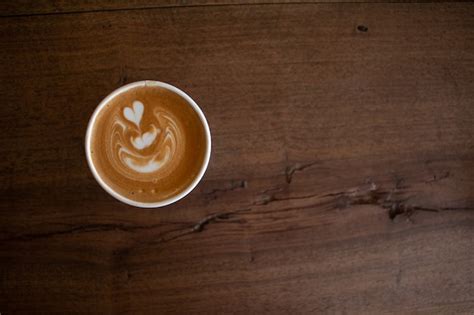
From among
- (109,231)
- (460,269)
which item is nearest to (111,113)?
(109,231)

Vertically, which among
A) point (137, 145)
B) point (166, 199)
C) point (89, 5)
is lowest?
point (166, 199)

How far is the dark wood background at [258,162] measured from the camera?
0.98 metres

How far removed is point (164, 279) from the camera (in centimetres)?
99

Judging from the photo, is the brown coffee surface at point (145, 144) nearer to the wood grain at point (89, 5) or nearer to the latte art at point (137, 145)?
the latte art at point (137, 145)

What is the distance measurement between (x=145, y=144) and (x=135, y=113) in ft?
0.24

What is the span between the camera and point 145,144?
0.96m

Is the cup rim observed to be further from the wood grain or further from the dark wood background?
the wood grain

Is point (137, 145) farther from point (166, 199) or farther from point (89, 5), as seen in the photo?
point (89, 5)

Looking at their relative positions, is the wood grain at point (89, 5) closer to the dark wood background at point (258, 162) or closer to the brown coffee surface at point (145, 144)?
→ the dark wood background at point (258, 162)

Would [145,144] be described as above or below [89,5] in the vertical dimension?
below

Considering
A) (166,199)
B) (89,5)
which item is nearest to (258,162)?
(166,199)

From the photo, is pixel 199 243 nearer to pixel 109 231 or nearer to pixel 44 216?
pixel 109 231

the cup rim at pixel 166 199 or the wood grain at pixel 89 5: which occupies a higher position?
the wood grain at pixel 89 5

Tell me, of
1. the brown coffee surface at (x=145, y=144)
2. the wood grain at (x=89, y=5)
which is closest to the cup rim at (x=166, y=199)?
the brown coffee surface at (x=145, y=144)
